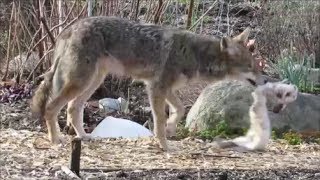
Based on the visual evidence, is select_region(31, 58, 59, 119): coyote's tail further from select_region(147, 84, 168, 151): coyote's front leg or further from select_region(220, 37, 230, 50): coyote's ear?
select_region(220, 37, 230, 50): coyote's ear

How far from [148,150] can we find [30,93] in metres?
3.41

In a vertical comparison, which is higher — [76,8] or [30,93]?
[76,8]

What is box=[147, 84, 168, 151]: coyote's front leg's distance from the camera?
26.8ft

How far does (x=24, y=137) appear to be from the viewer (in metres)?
8.51

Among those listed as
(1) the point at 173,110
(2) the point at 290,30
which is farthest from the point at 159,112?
(2) the point at 290,30

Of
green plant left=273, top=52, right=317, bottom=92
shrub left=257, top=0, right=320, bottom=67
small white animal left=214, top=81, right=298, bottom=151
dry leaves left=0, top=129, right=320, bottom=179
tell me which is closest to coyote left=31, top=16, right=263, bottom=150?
dry leaves left=0, top=129, right=320, bottom=179

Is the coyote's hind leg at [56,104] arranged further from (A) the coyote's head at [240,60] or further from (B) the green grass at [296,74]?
(B) the green grass at [296,74]

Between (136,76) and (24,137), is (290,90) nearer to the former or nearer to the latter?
(136,76)

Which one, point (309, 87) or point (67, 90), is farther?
point (309, 87)

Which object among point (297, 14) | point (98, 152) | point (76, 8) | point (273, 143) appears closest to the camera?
point (98, 152)

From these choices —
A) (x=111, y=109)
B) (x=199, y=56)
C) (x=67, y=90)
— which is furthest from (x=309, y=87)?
(x=67, y=90)

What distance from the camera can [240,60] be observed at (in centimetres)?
859

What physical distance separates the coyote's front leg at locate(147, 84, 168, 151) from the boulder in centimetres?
180

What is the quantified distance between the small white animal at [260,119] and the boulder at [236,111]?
1775mm
